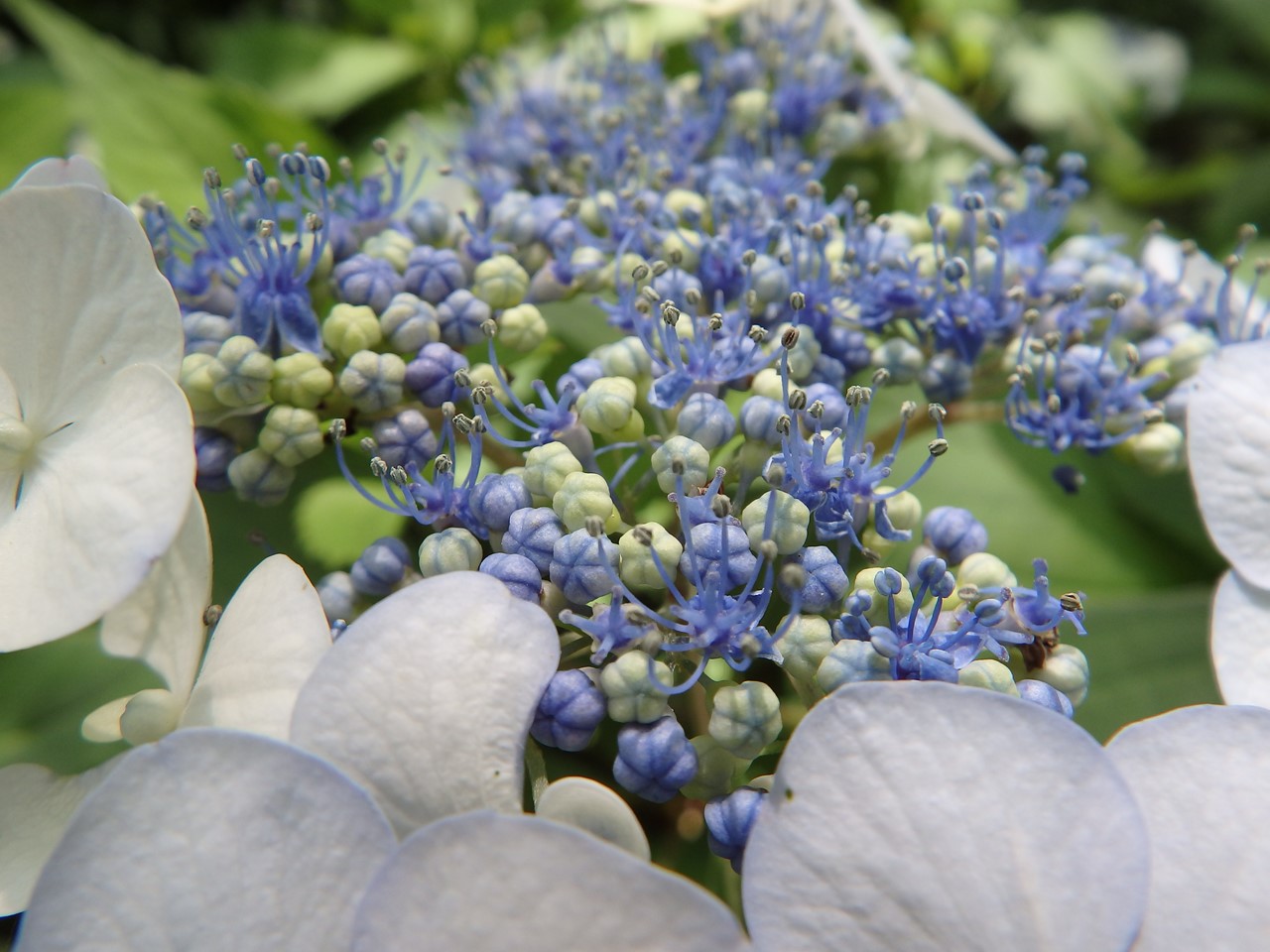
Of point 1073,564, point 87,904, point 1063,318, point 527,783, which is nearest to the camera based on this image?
point 87,904

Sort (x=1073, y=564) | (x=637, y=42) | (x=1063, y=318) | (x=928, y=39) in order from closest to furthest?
(x=1063, y=318) → (x=1073, y=564) → (x=637, y=42) → (x=928, y=39)

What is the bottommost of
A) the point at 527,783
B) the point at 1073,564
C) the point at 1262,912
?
the point at 527,783

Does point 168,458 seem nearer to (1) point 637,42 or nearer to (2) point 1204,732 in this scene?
(2) point 1204,732

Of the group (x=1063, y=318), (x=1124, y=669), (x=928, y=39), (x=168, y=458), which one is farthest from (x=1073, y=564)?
(x=928, y=39)

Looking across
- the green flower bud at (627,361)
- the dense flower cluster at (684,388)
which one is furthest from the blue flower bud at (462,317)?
the green flower bud at (627,361)

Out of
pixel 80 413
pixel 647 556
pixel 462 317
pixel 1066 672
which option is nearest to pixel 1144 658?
pixel 1066 672

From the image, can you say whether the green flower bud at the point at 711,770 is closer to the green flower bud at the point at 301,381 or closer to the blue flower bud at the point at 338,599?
the blue flower bud at the point at 338,599

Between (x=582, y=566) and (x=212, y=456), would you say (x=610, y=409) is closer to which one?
(x=582, y=566)
